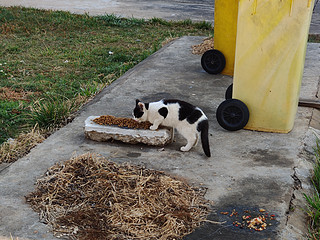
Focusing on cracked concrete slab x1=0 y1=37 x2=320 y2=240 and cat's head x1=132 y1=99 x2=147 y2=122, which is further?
cat's head x1=132 y1=99 x2=147 y2=122

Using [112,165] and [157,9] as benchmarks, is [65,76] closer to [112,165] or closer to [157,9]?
[112,165]

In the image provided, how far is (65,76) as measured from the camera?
315 inches

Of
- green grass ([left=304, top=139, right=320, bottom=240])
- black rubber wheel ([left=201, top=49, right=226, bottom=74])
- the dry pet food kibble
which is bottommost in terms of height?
green grass ([left=304, top=139, right=320, bottom=240])

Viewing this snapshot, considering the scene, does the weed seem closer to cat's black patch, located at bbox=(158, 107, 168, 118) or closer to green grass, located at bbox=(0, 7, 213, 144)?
green grass, located at bbox=(0, 7, 213, 144)

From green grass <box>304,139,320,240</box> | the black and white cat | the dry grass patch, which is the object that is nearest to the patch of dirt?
the dry grass patch

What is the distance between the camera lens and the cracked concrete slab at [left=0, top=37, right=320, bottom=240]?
11.6 ft

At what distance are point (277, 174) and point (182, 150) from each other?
102 centimetres

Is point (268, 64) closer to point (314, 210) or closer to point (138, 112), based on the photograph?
point (138, 112)

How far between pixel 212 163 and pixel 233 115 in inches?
36.9

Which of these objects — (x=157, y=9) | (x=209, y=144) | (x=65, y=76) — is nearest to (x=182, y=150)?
(x=209, y=144)

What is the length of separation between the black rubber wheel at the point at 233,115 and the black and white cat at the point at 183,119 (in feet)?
2.03

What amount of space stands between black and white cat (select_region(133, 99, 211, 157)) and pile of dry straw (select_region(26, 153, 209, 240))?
0.65 m

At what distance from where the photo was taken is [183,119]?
4.74 metres

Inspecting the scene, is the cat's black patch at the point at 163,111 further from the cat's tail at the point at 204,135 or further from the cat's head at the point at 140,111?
the cat's tail at the point at 204,135
